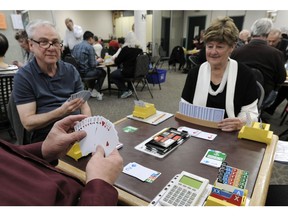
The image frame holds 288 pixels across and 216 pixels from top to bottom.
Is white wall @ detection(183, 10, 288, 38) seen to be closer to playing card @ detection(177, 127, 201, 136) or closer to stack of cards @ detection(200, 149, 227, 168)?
Answer: playing card @ detection(177, 127, 201, 136)

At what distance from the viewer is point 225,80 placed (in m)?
1.57

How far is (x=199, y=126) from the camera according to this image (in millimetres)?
1325

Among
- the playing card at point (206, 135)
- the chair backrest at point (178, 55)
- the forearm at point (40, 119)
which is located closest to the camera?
the playing card at point (206, 135)

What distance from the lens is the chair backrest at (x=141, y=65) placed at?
4187 mm

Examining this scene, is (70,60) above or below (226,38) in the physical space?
below

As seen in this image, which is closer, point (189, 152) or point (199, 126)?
point (189, 152)

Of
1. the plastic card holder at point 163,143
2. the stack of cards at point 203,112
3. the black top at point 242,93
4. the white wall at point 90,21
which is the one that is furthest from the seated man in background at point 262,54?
the white wall at point 90,21

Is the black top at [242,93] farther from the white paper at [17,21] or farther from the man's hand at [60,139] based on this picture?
the white paper at [17,21]

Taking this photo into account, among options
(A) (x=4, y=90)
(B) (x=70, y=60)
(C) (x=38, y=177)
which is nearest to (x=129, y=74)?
(B) (x=70, y=60)

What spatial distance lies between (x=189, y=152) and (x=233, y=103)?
2.35ft

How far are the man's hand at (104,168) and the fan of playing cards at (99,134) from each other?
0.15ft

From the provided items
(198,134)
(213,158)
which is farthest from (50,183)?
(198,134)

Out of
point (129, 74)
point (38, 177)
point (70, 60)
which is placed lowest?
point (129, 74)
